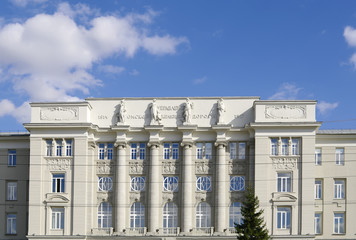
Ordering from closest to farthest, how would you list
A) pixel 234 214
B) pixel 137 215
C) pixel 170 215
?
pixel 234 214 < pixel 170 215 < pixel 137 215

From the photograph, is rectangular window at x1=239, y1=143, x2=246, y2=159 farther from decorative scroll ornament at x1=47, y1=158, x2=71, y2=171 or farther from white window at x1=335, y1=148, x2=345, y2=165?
decorative scroll ornament at x1=47, y1=158, x2=71, y2=171

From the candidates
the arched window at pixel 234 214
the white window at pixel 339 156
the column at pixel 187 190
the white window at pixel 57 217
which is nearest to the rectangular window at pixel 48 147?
the white window at pixel 57 217

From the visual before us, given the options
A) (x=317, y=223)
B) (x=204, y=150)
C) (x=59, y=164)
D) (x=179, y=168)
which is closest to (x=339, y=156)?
(x=317, y=223)

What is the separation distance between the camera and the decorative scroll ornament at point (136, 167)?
6044 centimetres

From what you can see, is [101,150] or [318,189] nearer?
[318,189]

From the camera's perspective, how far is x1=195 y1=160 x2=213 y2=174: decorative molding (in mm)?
59938

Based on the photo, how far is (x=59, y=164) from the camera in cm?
5934

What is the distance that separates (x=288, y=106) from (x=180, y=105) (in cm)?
1048

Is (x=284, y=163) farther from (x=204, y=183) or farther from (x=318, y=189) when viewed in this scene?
(x=204, y=183)

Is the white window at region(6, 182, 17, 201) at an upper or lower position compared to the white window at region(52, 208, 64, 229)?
upper

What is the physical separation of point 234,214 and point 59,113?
1938 cm

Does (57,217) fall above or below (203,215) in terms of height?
below

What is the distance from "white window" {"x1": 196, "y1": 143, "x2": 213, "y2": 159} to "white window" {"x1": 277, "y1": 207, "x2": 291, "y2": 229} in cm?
851

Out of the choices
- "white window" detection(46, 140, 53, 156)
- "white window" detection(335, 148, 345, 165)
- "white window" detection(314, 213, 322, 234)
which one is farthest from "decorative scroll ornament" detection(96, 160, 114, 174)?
"white window" detection(335, 148, 345, 165)
